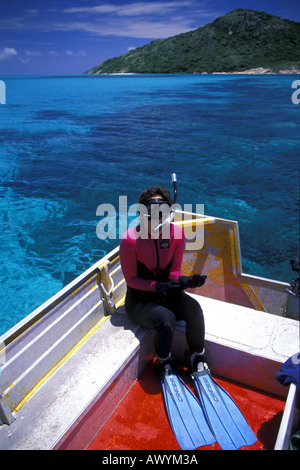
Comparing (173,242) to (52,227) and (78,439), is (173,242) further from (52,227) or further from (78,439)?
(52,227)

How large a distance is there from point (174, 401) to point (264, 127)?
20.4m

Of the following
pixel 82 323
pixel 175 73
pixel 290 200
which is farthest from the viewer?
pixel 175 73

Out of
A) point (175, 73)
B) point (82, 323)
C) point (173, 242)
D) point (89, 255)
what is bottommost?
point (89, 255)

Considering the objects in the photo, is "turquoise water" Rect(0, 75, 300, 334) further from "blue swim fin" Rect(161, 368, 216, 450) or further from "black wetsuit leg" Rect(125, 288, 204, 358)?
"blue swim fin" Rect(161, 368, 216, 450)

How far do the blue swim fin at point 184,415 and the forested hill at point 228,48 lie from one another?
9021 cm

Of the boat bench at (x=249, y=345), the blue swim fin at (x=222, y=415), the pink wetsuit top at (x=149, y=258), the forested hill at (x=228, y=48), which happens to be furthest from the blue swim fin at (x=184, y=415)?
the forested hill at (x=228, y=48)

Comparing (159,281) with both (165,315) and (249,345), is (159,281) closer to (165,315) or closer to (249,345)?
(165,315)

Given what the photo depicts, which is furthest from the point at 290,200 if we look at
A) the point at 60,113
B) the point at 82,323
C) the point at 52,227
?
the point at 60,113

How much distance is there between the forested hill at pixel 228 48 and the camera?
86.1 m

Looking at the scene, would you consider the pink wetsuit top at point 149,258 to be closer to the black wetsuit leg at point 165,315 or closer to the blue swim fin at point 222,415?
the black wetsuit leg at point 165,315

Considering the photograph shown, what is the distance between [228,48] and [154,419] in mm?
121122

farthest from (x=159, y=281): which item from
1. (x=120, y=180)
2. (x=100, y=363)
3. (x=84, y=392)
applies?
(x=120, y=180)

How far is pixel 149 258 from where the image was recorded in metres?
2.53

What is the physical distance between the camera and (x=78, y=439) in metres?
1.93
